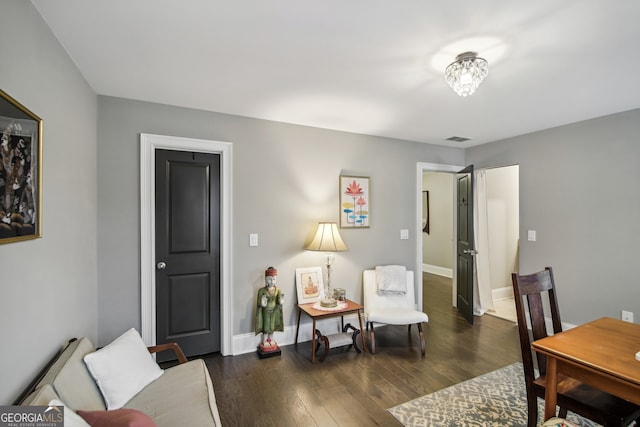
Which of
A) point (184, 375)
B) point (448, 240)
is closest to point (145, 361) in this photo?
point (184, 375)

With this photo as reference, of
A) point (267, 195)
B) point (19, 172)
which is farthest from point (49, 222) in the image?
point (267, 195)

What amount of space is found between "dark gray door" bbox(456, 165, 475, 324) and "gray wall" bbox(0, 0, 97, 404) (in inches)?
162

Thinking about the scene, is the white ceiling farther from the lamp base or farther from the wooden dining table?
the lamp base

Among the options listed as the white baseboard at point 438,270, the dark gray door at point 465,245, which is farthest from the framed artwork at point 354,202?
the white baseboard at point 438,270

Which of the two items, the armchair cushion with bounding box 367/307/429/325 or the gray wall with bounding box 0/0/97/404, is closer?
the gray wall with bounding box 0/0/97/404

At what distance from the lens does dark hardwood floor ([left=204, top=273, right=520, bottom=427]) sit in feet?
7.06

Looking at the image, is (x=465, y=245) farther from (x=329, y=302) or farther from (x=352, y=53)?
(x=352, y=53)

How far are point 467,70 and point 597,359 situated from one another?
1.72m

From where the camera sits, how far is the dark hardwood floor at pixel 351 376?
215cm

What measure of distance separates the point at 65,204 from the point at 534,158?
15.3 feet

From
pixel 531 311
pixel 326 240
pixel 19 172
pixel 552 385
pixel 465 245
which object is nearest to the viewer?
pixel 19 172

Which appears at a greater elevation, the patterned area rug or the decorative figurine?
the decorative figurine

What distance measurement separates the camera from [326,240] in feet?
10.7

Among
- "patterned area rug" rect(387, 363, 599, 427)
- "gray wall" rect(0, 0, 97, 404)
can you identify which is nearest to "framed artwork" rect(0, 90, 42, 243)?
"gray wall" rect(0, 0, 97, 404)
